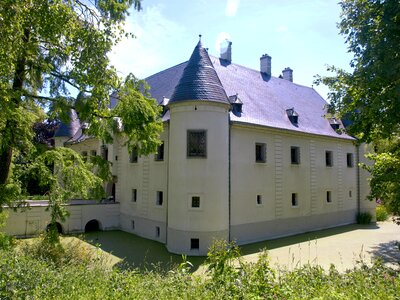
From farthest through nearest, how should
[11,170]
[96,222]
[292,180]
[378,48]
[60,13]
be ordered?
[96,222] < [292,180] < [11,170] < [378,48] < [60,13]

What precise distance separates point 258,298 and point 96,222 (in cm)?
1921

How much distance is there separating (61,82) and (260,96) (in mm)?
14229

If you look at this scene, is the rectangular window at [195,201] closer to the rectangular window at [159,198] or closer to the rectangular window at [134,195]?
the rectangular window at [159,198]

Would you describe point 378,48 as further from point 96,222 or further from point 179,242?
point 96,222

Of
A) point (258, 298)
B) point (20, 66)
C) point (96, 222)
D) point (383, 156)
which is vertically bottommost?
point (96, 222)

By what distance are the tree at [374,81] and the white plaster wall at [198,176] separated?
5989mm

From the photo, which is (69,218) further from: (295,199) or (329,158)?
(329,158)

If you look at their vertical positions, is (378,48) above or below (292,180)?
above

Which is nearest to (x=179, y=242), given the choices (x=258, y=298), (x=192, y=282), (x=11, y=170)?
(x=11, y=170)

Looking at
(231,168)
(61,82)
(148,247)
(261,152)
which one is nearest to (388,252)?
(261,152)

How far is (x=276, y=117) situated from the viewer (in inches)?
782

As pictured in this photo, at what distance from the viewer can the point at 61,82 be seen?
384 inches

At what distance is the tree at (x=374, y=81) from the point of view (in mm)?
A: 7941

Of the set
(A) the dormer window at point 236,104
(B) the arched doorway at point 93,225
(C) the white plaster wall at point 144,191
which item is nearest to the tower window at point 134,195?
(C) the white plaster wall at point 144,191
